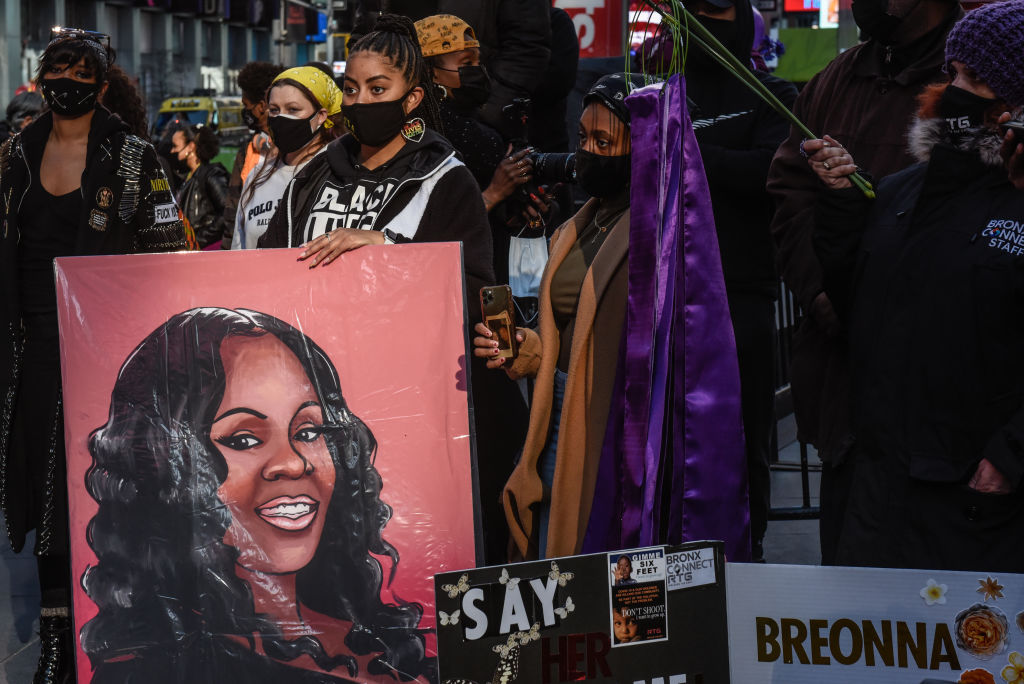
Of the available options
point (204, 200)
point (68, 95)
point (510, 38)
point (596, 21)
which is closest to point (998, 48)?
point (510, 38)

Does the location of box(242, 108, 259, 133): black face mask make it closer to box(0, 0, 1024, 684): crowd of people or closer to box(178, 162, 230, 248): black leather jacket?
box(178, 162, 230, 248): black leather jacket

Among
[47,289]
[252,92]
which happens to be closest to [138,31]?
[252,92]

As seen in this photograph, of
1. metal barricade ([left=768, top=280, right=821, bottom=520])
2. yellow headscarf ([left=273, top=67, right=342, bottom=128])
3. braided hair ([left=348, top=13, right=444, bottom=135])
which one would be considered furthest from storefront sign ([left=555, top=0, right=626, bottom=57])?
braided hair ([left=348, top=13, right=444, bottom=135])

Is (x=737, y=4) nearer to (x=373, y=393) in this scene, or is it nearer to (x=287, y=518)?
(x=373, y=393)

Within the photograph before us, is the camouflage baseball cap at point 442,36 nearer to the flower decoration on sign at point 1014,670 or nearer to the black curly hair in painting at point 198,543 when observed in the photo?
the black curly hair in painting at point 198,543

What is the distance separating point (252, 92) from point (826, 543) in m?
5.73

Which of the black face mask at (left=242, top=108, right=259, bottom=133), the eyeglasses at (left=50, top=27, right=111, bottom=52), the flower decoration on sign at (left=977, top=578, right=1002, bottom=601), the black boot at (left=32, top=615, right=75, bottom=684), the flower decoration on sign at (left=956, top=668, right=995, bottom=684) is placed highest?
the black face mask at (left=242, top=108, right=259, bottom=133)

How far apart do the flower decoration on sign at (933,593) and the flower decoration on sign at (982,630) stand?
1.7 inches

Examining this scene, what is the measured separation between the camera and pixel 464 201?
3.67 m

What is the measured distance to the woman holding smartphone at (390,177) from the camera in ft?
11.8

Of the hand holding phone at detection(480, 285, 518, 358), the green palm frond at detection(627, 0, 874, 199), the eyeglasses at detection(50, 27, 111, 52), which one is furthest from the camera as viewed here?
the eyeglasses at detection(50, 27, 111, 52)

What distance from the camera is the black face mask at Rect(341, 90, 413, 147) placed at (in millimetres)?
3641

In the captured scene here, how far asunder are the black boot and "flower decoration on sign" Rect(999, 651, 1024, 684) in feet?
9.78

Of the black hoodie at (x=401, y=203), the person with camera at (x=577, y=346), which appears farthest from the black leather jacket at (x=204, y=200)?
the person with camera at (x=577, y=346)
